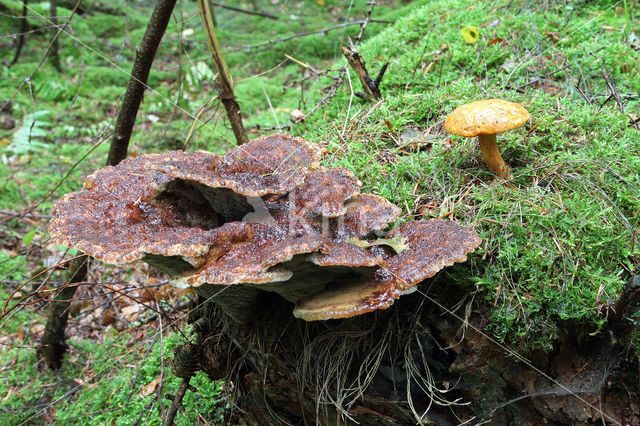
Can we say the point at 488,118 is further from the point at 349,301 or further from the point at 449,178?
the point at 349,301

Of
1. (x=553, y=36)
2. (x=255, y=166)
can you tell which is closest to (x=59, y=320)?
(x=255, y=166)

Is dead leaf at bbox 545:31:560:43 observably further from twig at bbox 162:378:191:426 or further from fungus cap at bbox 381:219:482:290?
twig at bbox 162:378:191:426

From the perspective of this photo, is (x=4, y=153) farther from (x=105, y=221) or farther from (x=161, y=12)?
(x=105, y=221)

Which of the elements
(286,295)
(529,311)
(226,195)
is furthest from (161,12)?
(529,311)

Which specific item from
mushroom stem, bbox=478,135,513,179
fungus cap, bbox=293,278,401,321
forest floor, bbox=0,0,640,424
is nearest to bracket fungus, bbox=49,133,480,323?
fungus cap, bbox=293,278,401,321

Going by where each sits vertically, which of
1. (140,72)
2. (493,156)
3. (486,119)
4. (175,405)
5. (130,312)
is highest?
(140,72)
